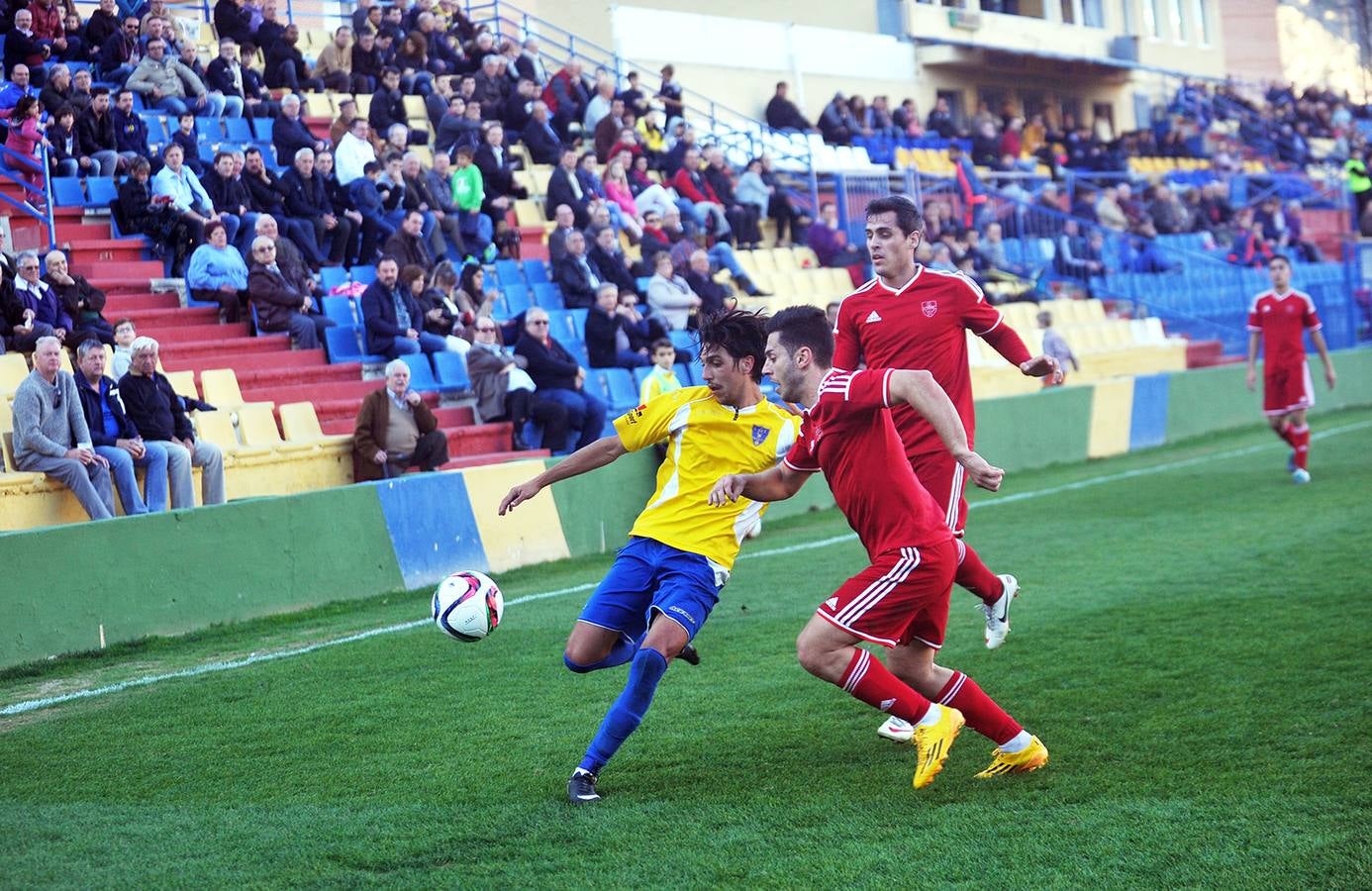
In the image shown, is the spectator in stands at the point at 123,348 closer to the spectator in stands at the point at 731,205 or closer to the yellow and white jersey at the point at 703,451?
the yellow and white jersey at the point at 703,451

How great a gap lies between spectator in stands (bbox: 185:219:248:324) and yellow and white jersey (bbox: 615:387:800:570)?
956 centimetres

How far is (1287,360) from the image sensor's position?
1506 centimetres

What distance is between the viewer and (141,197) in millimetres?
14750

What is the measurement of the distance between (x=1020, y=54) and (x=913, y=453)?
3063 cm

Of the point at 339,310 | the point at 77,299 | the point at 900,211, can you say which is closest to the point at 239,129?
the point at 339,310

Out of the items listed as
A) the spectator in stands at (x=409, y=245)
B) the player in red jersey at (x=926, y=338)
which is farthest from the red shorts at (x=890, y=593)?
the spectator in stands at (x=409, y=245)

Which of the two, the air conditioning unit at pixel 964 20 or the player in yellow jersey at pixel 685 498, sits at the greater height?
the air conditioning unit at pixel 964 20

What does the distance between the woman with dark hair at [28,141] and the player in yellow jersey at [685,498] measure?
10303 millimetres

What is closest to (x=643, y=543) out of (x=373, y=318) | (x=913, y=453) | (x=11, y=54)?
(x=913, y=453)

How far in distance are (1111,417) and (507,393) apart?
9315 mm

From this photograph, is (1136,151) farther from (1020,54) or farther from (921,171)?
(921,171)

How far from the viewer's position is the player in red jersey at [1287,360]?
1501 cm

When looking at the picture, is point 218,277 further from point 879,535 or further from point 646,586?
point 879,535

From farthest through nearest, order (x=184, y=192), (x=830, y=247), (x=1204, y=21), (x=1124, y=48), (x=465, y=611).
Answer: (x=1204, y=21)
(x=1124, y=48)
(x=830, y=247)
(x=184, y=192)
(x=465, y=611)
